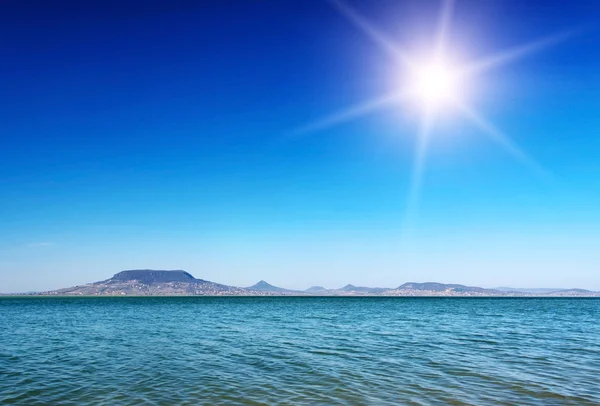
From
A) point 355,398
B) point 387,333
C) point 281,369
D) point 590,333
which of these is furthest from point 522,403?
point 590,333

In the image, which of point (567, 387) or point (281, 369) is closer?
point (567, 387)

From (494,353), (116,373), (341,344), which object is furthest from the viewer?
(341,344)

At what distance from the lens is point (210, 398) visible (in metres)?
15.4

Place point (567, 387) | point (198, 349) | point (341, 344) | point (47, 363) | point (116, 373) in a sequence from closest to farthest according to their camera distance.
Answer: point (567, 387) < point (116, 373) < point (47, 363) < point (198, 349) < point (341, 344)

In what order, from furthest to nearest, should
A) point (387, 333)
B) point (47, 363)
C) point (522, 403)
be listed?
point (387, 333) < point (47, 363) < point (522, 403)

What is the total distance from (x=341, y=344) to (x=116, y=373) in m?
16.5

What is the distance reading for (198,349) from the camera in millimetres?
28156

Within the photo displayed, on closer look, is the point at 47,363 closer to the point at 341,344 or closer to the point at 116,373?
the point at 116,373

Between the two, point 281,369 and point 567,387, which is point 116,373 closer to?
point 281,369

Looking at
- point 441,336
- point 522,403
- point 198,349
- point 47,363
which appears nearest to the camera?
point 522,403

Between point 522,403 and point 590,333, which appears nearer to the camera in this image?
point 522,403

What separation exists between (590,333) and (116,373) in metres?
42.9

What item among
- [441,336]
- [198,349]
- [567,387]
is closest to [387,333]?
[441,336]

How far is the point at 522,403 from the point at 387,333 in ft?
79.9
